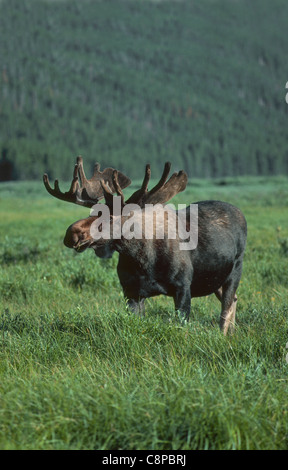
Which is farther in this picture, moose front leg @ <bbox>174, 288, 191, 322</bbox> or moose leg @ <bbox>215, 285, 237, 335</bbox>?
moose leg @ <bbox>215, 285, 237, 335</bbox>

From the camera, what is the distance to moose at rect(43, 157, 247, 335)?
467 centimetres

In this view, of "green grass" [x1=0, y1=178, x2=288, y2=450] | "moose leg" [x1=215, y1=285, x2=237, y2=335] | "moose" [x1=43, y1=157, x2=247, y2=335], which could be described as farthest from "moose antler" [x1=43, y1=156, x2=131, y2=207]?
"moose leg" [x1=215, y1=285, x2=237, y2=335]

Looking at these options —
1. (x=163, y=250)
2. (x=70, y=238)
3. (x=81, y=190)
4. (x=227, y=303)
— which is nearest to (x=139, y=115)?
(x=227, y=303)

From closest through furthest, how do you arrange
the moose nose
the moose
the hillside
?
Result: 1. the moose nose
2. the moose
3. the hillside

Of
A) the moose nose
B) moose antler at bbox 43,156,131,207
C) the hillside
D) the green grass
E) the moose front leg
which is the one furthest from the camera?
the hillside

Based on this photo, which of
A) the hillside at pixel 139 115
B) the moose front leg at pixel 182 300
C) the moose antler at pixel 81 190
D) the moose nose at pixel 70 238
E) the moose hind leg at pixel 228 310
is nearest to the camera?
the moose nose at pixel 70 238

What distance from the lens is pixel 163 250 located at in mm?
4797

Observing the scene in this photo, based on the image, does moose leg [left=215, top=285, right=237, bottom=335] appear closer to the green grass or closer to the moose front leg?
the green grass

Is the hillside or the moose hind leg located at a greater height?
the hillside

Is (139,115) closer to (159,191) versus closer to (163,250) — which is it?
(159,191)

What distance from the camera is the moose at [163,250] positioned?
15.3 ft

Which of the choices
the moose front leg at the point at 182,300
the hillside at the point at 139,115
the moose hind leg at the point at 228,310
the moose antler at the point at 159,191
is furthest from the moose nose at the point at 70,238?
the hillside at the point at 139,115

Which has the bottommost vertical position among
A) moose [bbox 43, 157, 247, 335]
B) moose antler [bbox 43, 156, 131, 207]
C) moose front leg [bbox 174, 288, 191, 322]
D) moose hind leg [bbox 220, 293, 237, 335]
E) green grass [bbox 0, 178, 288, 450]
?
green grass [bbox 0, 178, 288, 450]

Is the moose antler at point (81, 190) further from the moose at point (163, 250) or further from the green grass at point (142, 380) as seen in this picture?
the green grass at point (142, 380)
